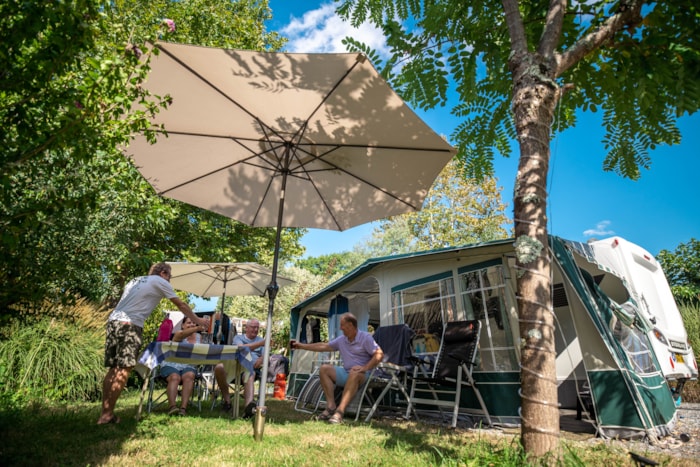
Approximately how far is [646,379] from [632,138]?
259 cm

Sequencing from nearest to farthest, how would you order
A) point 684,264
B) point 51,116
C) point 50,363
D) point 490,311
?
point 51,116 → point 50,363 → point 490,311 → point 684,264

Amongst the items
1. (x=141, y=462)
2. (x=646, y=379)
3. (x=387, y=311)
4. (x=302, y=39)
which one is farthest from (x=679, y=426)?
(x=302, y=39)

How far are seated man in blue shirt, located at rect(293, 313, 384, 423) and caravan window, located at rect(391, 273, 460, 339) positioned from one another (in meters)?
1.83

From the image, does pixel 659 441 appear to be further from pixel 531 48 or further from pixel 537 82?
pixel 531 48

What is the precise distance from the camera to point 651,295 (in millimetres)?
5434

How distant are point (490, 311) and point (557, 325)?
112 cm

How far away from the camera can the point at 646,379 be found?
4211 millimetres

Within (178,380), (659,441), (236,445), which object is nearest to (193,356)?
(178,380)

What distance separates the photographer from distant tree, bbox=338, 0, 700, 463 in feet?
7.12

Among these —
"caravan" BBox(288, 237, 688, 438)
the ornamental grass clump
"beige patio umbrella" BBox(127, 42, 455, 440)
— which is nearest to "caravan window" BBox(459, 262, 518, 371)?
"caravan" BBox(288, 237, 688, 438)

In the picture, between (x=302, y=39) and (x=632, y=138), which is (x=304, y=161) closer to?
(x=632, y=138)

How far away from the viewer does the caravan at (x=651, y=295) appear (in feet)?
16.1

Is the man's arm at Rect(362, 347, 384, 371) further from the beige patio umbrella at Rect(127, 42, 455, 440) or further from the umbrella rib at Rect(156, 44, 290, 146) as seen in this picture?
the umbrella rib at Rect(156, 44, 290, 146)

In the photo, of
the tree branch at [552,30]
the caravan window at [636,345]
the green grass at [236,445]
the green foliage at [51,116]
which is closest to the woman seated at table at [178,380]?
the green grass at [236,445]
